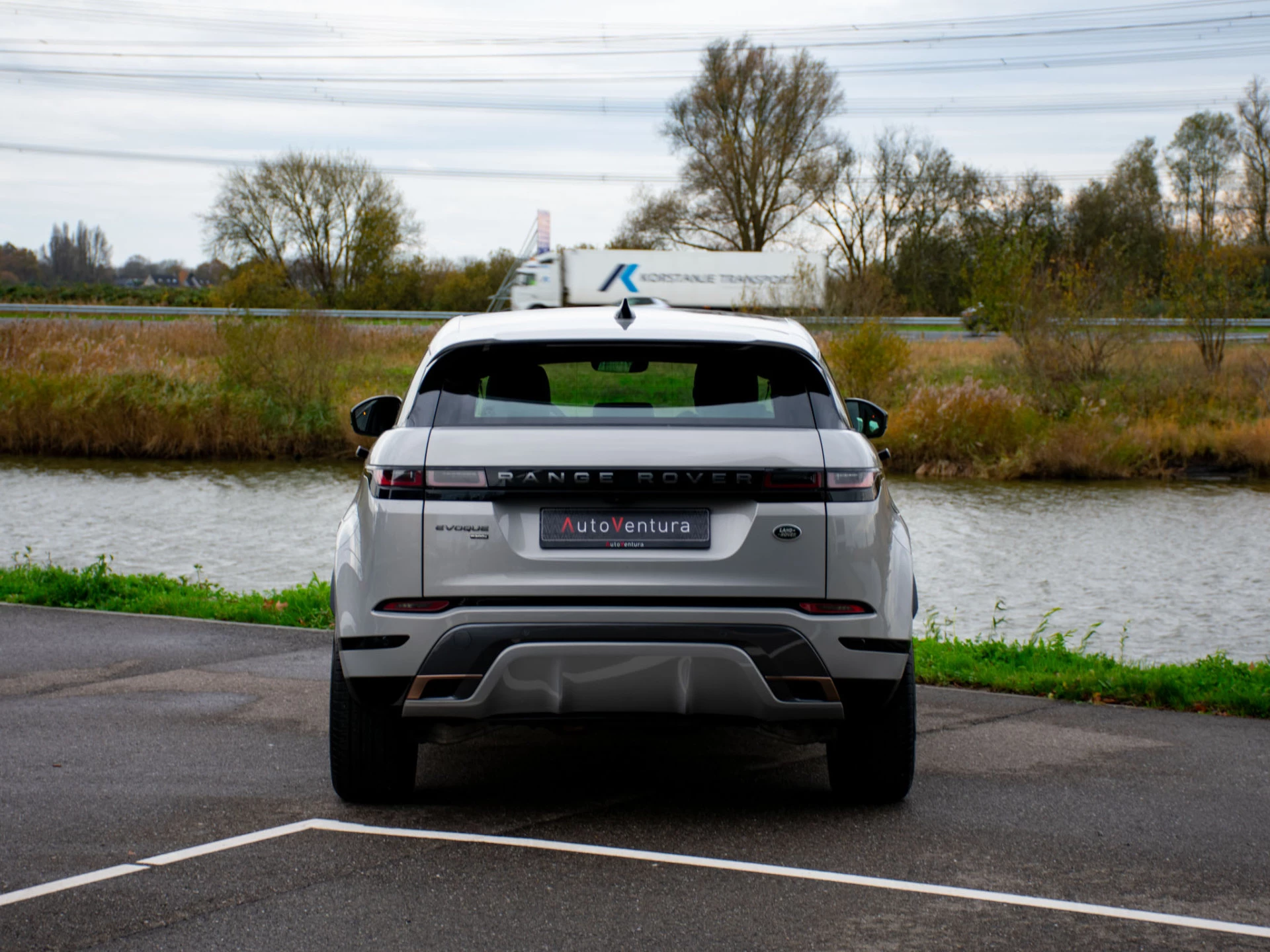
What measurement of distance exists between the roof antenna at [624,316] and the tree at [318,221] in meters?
55.8

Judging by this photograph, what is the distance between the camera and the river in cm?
1355

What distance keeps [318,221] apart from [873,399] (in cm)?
3770

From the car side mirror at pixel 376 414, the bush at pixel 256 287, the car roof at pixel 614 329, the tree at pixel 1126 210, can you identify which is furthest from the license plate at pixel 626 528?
the tree at pixel 1126 210

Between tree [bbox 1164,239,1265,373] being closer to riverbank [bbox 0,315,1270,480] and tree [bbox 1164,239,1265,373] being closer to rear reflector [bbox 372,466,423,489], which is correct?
riverbank [bbox 0,315,1270,480]

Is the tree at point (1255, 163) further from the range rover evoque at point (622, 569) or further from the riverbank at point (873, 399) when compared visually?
the range rover evoque at point (622, 569)

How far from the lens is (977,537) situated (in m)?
19.2

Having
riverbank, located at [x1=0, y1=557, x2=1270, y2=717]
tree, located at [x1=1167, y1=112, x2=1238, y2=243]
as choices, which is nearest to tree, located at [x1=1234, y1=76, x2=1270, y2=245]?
tree, located at [x1=1167, y1=112, x2=1238, y2=243]

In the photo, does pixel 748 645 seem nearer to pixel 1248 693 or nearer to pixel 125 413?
pixel 1248 693

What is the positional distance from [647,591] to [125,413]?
2685 centimetres

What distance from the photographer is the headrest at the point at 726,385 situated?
455 centimetres

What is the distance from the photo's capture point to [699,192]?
5316 centimetres

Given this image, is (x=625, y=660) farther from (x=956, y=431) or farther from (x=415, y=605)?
(x=956, y=431)

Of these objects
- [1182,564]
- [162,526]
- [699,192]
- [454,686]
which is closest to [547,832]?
[454,686]

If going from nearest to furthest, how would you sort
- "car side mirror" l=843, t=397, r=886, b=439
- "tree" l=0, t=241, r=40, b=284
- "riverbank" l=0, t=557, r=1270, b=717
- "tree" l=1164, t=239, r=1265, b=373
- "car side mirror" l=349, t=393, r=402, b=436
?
"car side mirror" l=349, t=393, r=402, b=436, "car side mirror" l=843, t=397, r=886, b=439, "riverbank" l=0, t=557, r=1270, b=717, "tree" l=1164, t=239, r=1265, b=373, "tree" l=0, t=241, r=40, b=284
